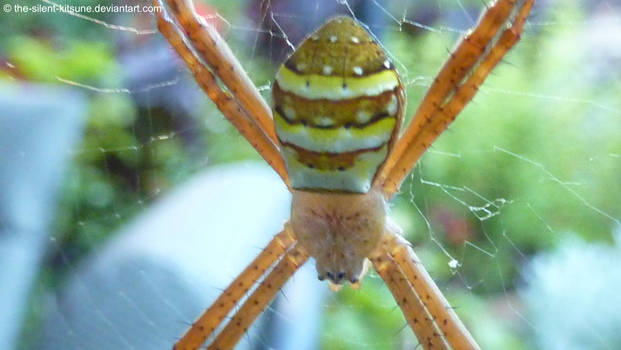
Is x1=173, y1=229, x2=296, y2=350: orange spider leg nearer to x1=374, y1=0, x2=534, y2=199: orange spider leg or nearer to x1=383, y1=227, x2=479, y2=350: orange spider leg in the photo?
x1=383, y1=227, x2=479, y2=350: orange spider leg

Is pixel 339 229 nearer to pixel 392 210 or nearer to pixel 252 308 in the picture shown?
pixel 252 308

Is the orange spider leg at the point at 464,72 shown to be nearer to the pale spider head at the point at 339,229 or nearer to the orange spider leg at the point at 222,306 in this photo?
the pale spider head at the point at 339,229

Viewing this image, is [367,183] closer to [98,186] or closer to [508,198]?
[508,198]

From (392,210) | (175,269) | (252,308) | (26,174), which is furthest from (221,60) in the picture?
(26,174)

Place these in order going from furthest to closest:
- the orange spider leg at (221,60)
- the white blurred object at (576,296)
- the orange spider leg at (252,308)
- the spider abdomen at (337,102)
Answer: the white blurred object at (576,296) → the orange spider leg at (252,308) → the orange spider leg at (221,60) → the spider abdomen at (337,102)

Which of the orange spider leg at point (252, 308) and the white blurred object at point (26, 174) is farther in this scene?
the white blurred object at point (26, 174)

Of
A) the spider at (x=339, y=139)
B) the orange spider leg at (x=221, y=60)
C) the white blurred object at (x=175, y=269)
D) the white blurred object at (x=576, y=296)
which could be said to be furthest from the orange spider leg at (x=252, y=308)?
the white blurred object at (x=576, y=296)

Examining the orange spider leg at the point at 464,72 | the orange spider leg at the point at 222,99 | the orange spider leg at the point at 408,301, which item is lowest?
the orange spider leg at the point at 408,301

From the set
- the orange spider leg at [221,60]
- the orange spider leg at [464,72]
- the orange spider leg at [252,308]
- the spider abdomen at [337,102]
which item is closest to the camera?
the spider abdomen at [337,102]

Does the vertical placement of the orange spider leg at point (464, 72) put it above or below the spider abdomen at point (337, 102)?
above
